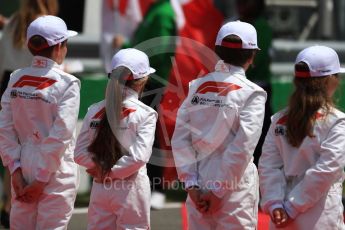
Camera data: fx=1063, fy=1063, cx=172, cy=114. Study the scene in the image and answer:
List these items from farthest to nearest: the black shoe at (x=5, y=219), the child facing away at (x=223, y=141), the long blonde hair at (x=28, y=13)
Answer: the black shoe at (x=5, y=219)
the long blonde hair at (x=28, y=13)
the child facing away at (x=223, y=141)

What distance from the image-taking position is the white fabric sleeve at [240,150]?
6613 mm

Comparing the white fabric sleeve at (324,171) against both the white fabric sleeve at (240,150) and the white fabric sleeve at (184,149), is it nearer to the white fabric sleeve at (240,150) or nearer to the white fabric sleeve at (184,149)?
the white fabric sleeve at (240,150)

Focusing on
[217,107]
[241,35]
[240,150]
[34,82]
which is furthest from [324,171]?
Result: [34,82]

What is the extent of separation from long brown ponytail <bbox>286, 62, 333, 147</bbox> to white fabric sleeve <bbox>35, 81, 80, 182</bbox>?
146 cm

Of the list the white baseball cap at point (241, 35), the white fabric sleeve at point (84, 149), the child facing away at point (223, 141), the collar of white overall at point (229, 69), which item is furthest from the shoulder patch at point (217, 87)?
the white fabric sleeve at point (84, 149)

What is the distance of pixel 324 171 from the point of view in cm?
638

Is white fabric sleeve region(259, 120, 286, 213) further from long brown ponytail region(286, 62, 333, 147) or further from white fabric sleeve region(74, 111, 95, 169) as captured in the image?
white fabric sleeve region(74, 111, 95, 169)

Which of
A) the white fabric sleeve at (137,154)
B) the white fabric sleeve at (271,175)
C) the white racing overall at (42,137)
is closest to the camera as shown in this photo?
the white fabric sleeve at (271,175)

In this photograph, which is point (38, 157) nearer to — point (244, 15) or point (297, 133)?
point (297, 133)

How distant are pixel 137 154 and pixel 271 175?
897 mm

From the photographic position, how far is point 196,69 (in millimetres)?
10719

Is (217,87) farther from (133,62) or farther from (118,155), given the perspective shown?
(118,155)

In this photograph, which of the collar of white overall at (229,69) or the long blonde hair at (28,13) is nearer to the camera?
the collar of white overall at (229,69)

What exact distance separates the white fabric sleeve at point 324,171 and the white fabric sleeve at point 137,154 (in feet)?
3.46
